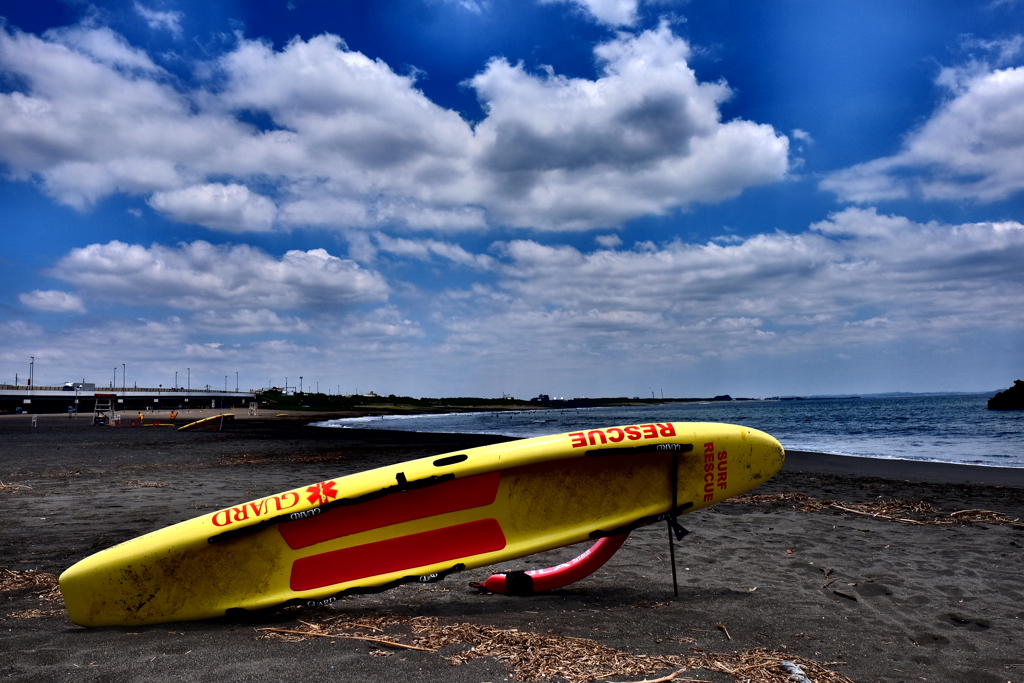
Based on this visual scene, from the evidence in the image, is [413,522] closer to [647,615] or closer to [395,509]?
[395,509]

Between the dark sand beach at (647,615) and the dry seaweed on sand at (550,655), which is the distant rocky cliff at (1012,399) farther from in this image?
the dry seaweed on sand at (550,655)

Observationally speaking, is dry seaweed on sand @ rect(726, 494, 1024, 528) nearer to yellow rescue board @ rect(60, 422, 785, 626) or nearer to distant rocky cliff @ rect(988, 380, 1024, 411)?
yellow rescue board @ rect(60, 422, 785, 626)

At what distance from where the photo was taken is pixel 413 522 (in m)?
4.11

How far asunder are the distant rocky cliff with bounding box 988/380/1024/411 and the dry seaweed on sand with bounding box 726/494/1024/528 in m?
55.7

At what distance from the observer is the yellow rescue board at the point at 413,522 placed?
3748mm

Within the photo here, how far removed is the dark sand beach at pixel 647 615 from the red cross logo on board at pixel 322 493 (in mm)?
738

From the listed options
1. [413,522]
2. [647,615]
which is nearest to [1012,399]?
[647,615]

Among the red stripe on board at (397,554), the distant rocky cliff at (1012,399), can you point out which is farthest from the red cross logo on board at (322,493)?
the distant rocky cliff at (1012,399)

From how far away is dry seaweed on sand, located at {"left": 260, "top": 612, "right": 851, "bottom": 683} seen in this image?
112 inches

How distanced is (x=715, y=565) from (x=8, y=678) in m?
4.92

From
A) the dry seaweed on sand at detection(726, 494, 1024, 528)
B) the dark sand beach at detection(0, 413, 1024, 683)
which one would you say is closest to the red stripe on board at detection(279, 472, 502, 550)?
the dark sand beach at detection(0, 413, 1024, 683)

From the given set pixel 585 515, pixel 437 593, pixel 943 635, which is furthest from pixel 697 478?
pixel 437 593

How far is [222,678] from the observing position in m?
2.74

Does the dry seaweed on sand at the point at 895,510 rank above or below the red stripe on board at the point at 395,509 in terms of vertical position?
below
